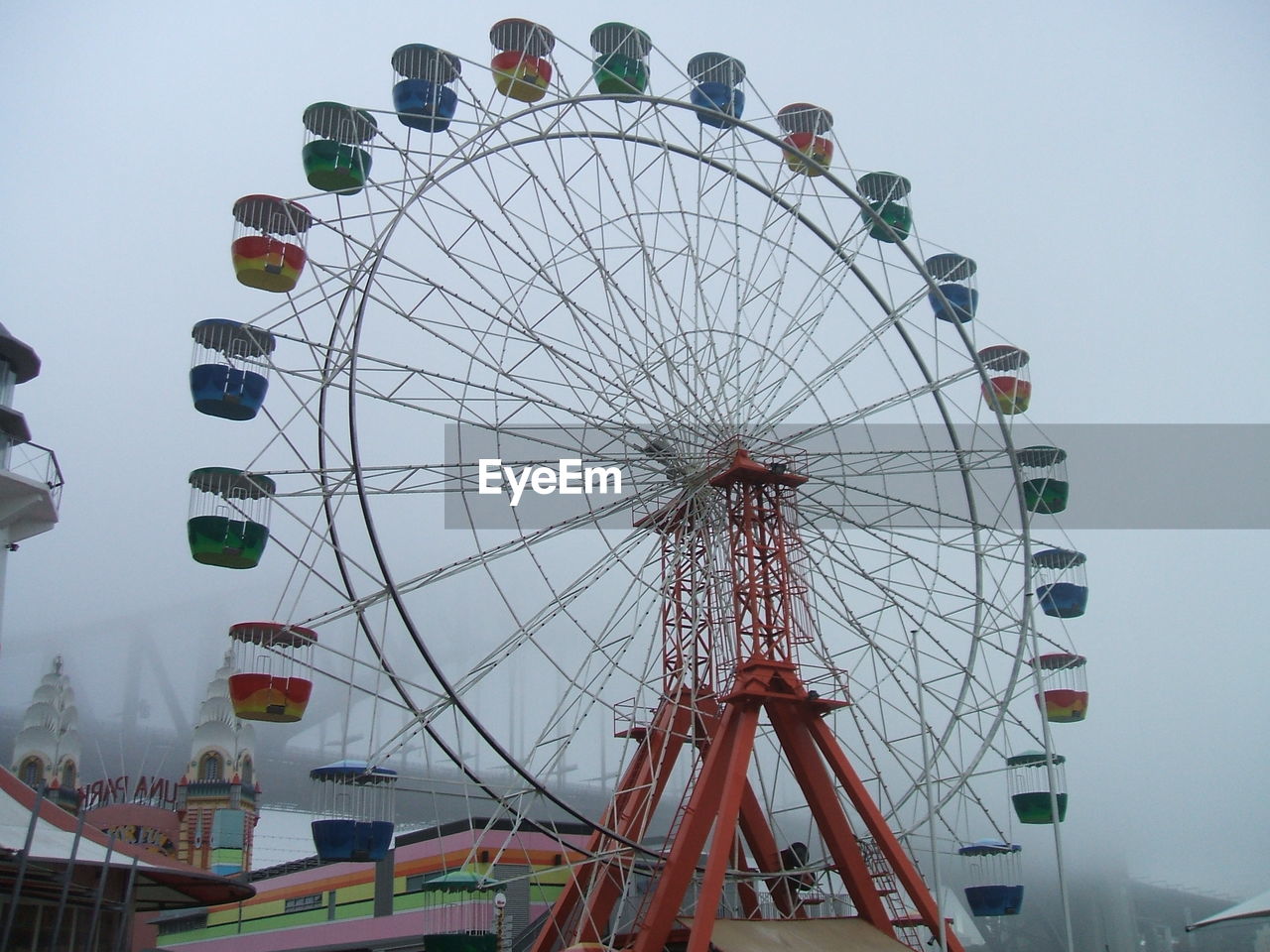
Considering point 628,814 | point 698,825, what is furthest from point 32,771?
point 698,825

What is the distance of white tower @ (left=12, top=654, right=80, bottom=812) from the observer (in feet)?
128

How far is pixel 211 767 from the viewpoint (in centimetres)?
4141

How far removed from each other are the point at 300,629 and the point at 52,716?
29.4 meters

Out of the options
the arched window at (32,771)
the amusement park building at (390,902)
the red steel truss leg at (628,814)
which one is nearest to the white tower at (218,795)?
the amusement park building at (390,902)

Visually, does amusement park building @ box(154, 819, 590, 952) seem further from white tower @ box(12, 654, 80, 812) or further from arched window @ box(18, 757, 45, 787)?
arched window @ box(18, 757, 45, 787)

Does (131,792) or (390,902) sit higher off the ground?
(131,792)

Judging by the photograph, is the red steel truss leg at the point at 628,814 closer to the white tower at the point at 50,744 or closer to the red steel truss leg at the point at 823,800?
the red steel truss leg at the point at 823,800

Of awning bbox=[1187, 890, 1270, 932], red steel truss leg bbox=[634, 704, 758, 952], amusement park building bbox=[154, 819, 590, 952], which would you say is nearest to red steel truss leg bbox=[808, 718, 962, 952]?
red steel truss leg bbox=[634, 704, 758, 952]

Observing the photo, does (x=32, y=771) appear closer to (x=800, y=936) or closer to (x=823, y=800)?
(x=823, y=800)

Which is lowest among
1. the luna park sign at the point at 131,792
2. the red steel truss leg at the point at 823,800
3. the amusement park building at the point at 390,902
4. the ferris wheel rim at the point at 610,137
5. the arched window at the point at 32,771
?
the amusement park building at the point at 390,902

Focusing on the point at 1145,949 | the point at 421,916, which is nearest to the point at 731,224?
the point at 421,916

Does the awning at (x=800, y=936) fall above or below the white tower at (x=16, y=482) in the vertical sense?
below
